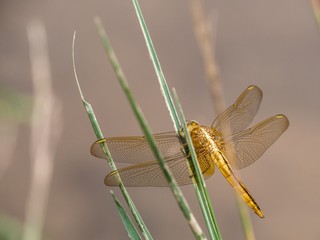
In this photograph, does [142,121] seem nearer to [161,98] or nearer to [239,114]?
[239,114]

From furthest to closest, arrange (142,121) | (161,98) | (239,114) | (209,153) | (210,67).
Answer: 1. (161,98)
2. (239,114)
3. (209,153)
4. (210,67)
5. (142,121)

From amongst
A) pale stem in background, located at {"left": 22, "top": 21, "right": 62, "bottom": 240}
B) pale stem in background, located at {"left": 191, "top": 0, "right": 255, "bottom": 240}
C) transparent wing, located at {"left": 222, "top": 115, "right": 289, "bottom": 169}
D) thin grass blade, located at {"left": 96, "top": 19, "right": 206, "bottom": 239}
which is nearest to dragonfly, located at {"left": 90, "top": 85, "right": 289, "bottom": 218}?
transparent wing, located at {"left": 222, "top": 115, "right": 289, "bottom": 169}

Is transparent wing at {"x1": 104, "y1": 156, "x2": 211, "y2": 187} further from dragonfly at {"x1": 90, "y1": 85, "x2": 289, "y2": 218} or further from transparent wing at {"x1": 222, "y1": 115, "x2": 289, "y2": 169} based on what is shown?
transparent wing at {"x1": 222, "y1": 115, "x2": 289, "y2": 169}

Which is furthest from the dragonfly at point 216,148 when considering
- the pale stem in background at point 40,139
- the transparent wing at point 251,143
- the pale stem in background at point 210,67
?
the pale stem in background at point 210,67

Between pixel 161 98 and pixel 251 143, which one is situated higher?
pixel 161 98

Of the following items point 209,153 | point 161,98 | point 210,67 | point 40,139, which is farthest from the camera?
point 161,98

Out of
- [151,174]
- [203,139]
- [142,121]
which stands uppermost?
[203,139]

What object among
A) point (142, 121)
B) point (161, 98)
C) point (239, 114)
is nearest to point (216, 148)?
point (239, 114)
